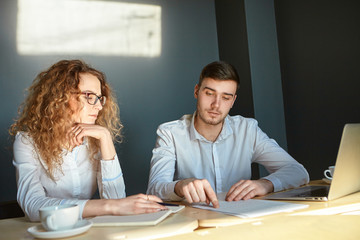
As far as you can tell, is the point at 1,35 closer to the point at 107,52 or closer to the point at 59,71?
the point at 107,52

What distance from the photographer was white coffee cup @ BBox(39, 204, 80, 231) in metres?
0.96

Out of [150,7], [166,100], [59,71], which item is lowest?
[166,100]

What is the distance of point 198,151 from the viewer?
2281mm

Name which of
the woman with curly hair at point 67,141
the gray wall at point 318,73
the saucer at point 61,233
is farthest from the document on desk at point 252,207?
the gray wall at point 318,73

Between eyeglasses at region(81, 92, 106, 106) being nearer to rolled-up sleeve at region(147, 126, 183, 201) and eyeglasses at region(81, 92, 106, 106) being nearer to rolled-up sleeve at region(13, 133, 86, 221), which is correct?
rolled-up sleeve at region(13, 133, 86, 221)

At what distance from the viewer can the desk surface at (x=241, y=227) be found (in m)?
0.83

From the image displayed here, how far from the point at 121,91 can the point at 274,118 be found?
4.47 ft

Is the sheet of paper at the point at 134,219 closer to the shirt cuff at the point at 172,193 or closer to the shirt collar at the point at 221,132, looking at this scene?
the shirt cuff at the point at 172,193

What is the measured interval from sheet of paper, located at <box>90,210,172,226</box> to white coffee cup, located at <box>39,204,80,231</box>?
0.34ft

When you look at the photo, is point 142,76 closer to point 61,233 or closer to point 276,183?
point 276,183

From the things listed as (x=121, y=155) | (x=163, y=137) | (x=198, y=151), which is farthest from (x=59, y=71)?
(x=121, y=155)

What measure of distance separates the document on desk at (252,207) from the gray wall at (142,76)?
1977mm

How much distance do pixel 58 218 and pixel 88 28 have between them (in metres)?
2.50

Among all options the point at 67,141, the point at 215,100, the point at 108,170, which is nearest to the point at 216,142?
the point at 215,100
